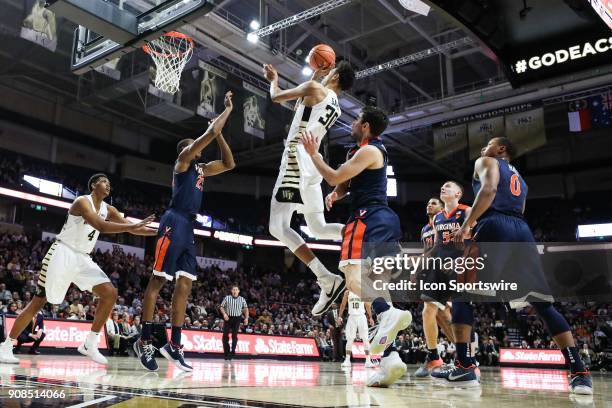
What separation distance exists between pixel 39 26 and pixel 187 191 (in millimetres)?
10033

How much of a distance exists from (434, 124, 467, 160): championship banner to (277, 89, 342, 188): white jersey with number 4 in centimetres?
1494

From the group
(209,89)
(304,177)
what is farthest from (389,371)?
(209,89)

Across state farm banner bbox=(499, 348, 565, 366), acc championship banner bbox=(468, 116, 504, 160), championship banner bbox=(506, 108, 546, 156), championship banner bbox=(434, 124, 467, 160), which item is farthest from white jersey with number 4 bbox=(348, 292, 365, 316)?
championship banner bbox=(434, 124, 467, 160)

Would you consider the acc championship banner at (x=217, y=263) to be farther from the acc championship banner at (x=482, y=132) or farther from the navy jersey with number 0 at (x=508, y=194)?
the navy jersey with number 0 at (x=508, y=194)

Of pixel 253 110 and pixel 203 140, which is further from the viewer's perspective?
pixel 253 110

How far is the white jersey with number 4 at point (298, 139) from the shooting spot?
4734mm

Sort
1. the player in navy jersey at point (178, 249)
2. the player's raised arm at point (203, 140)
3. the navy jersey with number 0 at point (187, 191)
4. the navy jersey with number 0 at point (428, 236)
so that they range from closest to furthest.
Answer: the player in navy jersey at point (178, 249), the player's raised arm at point (203, 140), the navy jersey with number 0 at point (187, 191), the navy jersey with number 0 at point (428, 236)

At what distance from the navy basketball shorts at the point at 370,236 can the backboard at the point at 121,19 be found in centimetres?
374

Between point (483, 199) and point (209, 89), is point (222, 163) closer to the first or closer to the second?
point (483, 199)

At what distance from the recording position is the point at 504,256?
3936 mm

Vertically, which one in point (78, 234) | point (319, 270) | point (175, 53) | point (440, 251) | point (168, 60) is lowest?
point (319, 270)

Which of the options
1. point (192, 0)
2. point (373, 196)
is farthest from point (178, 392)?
point (192, 0)

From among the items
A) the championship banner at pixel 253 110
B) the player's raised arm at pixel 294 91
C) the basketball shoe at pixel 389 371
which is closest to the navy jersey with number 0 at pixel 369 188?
the player's raised arm at pixel 294 91

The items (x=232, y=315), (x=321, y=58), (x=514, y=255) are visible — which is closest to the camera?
(x=514, y=255)
